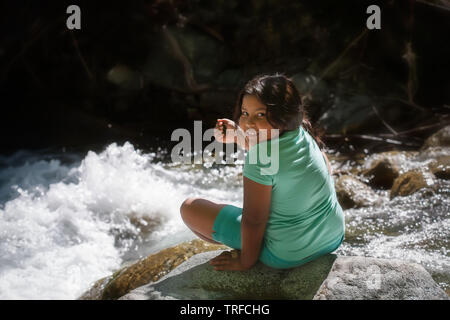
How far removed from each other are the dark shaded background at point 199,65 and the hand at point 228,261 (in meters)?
4.48

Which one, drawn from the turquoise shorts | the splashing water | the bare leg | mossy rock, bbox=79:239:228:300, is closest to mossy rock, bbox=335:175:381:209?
the splashing water

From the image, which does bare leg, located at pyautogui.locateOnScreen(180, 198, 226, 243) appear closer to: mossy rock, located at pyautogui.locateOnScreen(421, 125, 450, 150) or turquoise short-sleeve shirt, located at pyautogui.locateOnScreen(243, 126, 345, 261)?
turquoise short-sleeve shirt, located at pyautogui.locateOnScreen(243, 126, 345, 261)

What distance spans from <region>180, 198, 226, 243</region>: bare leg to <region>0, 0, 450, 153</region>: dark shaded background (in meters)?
4.38

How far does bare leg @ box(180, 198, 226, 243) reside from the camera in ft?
6.95

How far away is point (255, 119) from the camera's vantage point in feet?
5.97

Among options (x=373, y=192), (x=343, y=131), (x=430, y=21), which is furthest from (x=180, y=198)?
(x=430, y=21)

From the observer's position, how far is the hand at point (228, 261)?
199 centimetres

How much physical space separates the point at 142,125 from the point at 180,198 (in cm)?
310

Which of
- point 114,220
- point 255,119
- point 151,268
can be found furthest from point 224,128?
point 114,220

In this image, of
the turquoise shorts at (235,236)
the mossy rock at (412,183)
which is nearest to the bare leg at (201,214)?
the turquoise shorts at (235,236)

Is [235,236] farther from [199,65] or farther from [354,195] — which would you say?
[199,65]

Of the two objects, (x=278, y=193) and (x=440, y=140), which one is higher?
(x=278, y=193)

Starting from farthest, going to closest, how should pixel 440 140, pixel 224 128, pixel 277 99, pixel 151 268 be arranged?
pixel 440 140, pixel 151 268, pixel 224 128, pixel 277 99

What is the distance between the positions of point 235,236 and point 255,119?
22.0 inches
